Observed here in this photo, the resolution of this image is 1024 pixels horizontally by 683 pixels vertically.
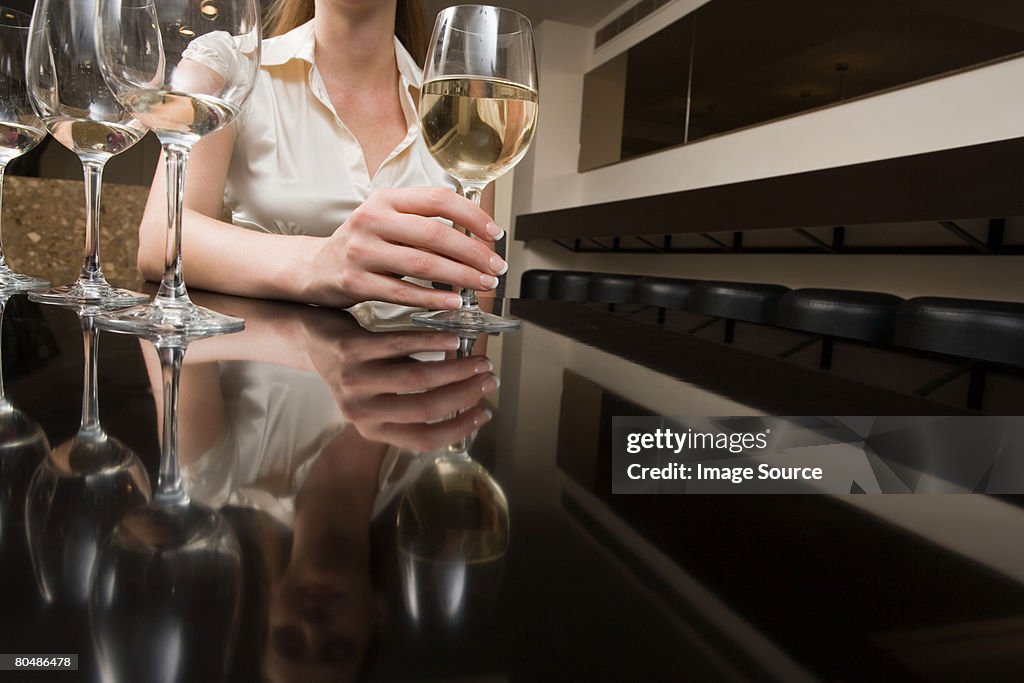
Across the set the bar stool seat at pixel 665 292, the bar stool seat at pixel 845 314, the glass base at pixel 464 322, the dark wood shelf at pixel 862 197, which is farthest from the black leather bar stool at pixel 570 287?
the glass base at pixel 464 322

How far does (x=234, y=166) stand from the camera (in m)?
1.00

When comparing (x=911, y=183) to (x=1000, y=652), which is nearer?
(x=1000, y=652)

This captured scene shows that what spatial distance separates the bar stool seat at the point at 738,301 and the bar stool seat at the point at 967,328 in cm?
74

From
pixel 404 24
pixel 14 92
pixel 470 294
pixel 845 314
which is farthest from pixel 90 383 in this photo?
pixel 845 314

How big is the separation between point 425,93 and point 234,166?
1.89 feet

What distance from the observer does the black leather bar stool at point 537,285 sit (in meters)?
3.93

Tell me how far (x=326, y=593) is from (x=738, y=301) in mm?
2337

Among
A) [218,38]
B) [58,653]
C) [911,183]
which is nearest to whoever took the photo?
[58,653]

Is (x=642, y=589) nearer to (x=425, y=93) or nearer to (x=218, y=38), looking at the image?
(x=218, y=38)

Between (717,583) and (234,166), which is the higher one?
(234,166)

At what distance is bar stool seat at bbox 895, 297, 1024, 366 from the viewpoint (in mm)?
1040

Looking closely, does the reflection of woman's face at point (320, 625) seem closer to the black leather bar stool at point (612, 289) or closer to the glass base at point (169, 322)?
the glass base at point (169, 322)

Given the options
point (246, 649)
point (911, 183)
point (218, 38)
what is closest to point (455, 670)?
point (246, 649)

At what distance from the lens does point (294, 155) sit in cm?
99
